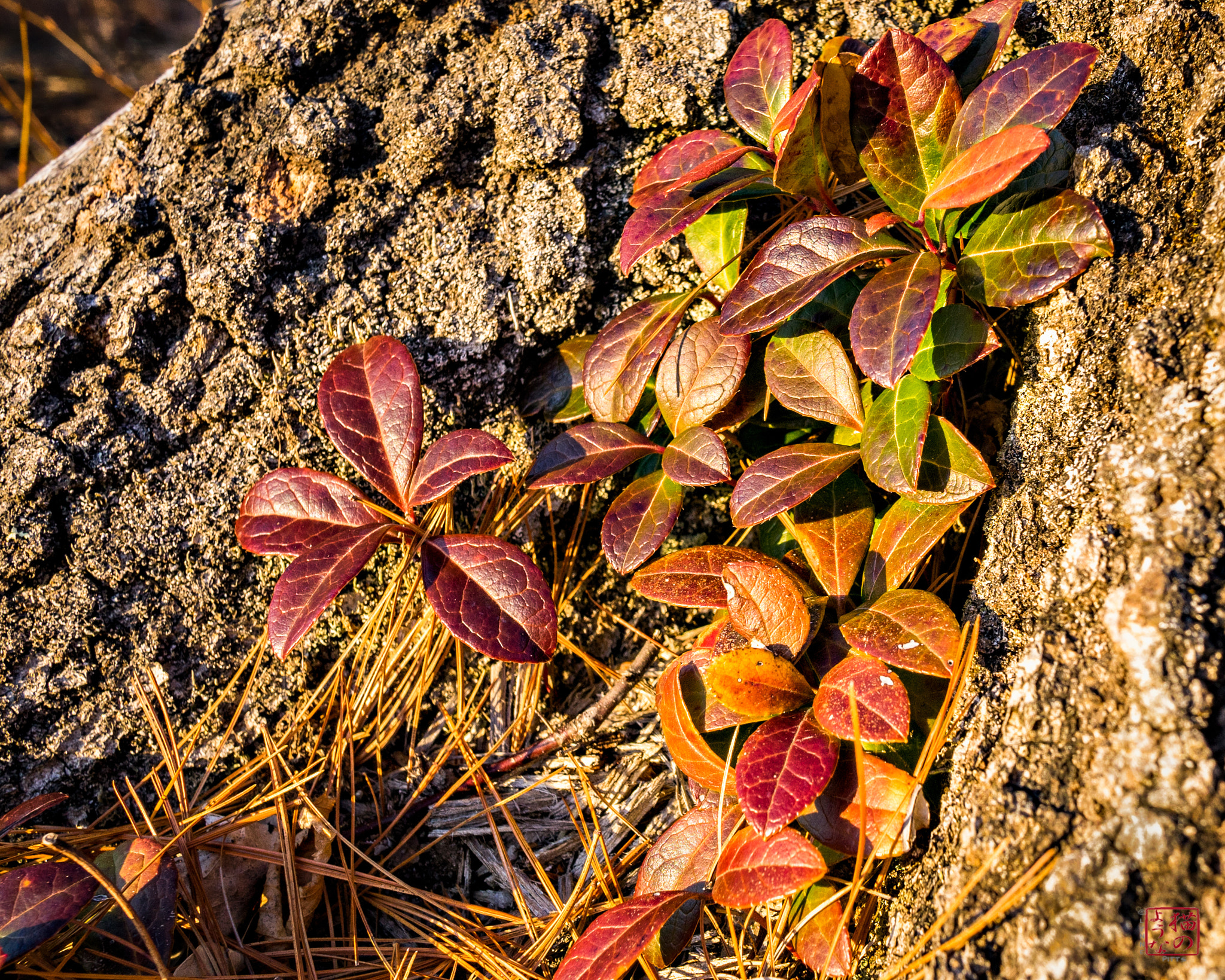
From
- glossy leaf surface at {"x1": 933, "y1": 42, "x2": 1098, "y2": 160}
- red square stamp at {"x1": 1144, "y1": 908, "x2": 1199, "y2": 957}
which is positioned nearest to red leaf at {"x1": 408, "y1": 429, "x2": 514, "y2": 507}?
glossy leaf surface at {"x1": 933, "y1": 42, "x2": 1098, "y2": 160}

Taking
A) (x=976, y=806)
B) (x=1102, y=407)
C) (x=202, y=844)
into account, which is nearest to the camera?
(x=976, y=806)

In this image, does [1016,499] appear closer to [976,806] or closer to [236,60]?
[976,806]

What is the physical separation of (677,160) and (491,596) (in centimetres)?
105

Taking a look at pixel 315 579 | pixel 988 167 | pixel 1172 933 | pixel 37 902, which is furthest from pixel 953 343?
pixel 37 902

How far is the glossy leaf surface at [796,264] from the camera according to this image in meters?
1.38

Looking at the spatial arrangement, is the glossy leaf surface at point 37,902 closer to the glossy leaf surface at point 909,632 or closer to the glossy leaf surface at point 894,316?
the glossy leaf surface at point 909,632

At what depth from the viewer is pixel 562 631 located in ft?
6.21

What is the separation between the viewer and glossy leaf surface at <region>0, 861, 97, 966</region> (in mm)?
1258

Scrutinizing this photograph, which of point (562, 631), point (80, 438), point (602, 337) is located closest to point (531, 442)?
point (602, 337)

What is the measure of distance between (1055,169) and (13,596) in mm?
2384

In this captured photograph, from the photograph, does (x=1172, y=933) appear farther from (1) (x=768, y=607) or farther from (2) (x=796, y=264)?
(2) (x=796, y=264)

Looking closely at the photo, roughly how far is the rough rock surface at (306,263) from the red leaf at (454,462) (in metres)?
0.25

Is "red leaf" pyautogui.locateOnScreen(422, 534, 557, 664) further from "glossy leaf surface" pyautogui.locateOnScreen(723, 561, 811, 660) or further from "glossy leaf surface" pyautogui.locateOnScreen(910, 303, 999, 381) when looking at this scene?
"glossy leaf surface" pyautogui.locateOnScreen(910, 303, 999, 381)

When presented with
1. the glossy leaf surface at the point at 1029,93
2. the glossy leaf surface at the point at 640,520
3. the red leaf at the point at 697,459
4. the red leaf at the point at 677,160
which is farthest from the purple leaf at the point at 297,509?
the glossy leaf surface at the point at 1029,93
